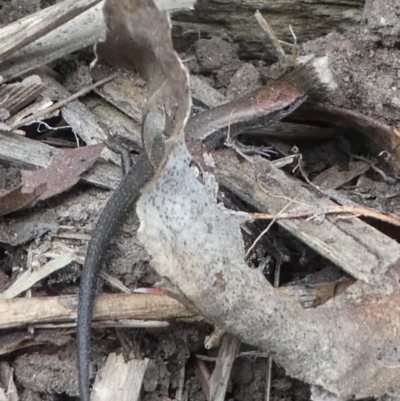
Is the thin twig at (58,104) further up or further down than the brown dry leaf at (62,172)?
further up

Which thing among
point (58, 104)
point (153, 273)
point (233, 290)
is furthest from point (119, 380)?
point (58, 104)

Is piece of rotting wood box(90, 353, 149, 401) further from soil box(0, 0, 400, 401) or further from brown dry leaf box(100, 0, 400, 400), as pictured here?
brown dry leaf box(100, 0, 400, 400)

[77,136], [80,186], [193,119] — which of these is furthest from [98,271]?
[193,119]

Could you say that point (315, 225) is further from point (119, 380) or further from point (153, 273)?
point (119, 380)

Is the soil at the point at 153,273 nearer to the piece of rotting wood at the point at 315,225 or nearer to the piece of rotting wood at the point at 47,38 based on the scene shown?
the piece of rotting wood at the point at 315,225

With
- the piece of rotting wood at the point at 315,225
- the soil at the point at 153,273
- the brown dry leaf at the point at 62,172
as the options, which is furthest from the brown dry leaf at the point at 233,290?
the brown dry leaf at the point at 62,172

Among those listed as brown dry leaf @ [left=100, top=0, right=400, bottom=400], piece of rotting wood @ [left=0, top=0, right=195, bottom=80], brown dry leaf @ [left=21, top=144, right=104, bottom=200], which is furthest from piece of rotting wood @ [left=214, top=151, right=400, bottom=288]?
piece of rotting wood @ [left=0, top=0, right=195, bottom=80]

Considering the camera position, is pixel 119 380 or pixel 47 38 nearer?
pixel 119 380
